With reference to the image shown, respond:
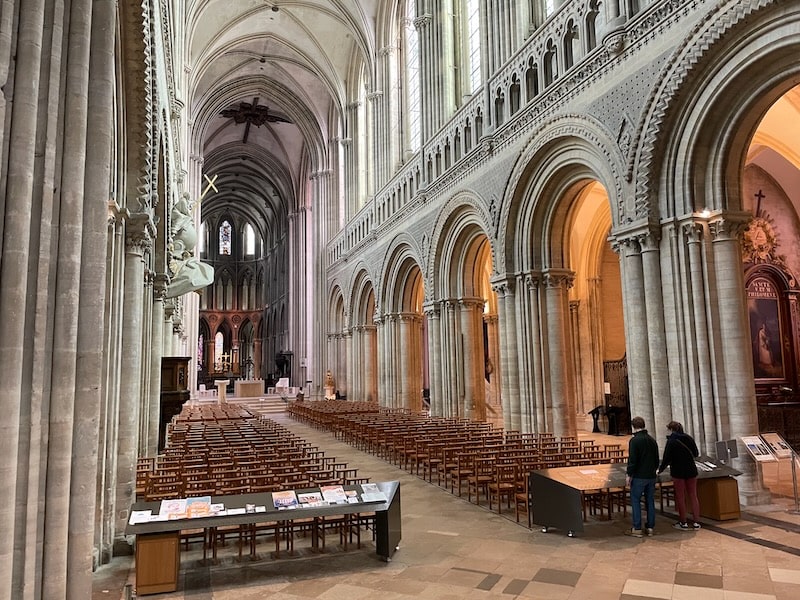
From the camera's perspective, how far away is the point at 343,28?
2669 cm

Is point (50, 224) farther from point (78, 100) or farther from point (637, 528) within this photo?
point (637, 528)

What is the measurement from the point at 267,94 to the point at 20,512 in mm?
31615

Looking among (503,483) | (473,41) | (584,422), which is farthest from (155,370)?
(473,41)

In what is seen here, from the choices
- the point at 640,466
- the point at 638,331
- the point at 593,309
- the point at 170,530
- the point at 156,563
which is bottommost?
the point at 156,563

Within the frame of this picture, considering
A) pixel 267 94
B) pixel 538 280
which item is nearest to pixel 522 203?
pixel 538 280

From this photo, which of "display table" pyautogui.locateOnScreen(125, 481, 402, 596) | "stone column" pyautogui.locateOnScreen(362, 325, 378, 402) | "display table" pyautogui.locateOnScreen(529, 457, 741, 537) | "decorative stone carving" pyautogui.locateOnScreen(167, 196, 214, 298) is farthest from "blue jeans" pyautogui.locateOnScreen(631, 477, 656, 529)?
"stone column" pyautogui.locateOnScreen(362, 325, 378, 402)

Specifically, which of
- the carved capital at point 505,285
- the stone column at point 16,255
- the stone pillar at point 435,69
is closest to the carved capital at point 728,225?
the carved capital at point 505,285

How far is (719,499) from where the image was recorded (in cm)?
686

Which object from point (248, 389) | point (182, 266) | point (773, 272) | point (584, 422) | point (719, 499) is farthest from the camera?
point (248, 389)

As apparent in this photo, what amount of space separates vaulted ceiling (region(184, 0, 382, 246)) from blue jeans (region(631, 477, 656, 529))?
20.2 m

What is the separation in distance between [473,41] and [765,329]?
11.3m

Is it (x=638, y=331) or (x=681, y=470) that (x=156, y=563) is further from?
(x=638, y=331)

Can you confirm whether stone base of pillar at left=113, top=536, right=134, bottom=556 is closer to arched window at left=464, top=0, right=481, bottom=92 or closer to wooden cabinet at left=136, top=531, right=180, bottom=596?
wooden cabinet at left=136, top=531, right=180, bottom=596

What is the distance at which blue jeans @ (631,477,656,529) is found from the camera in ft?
20.3
